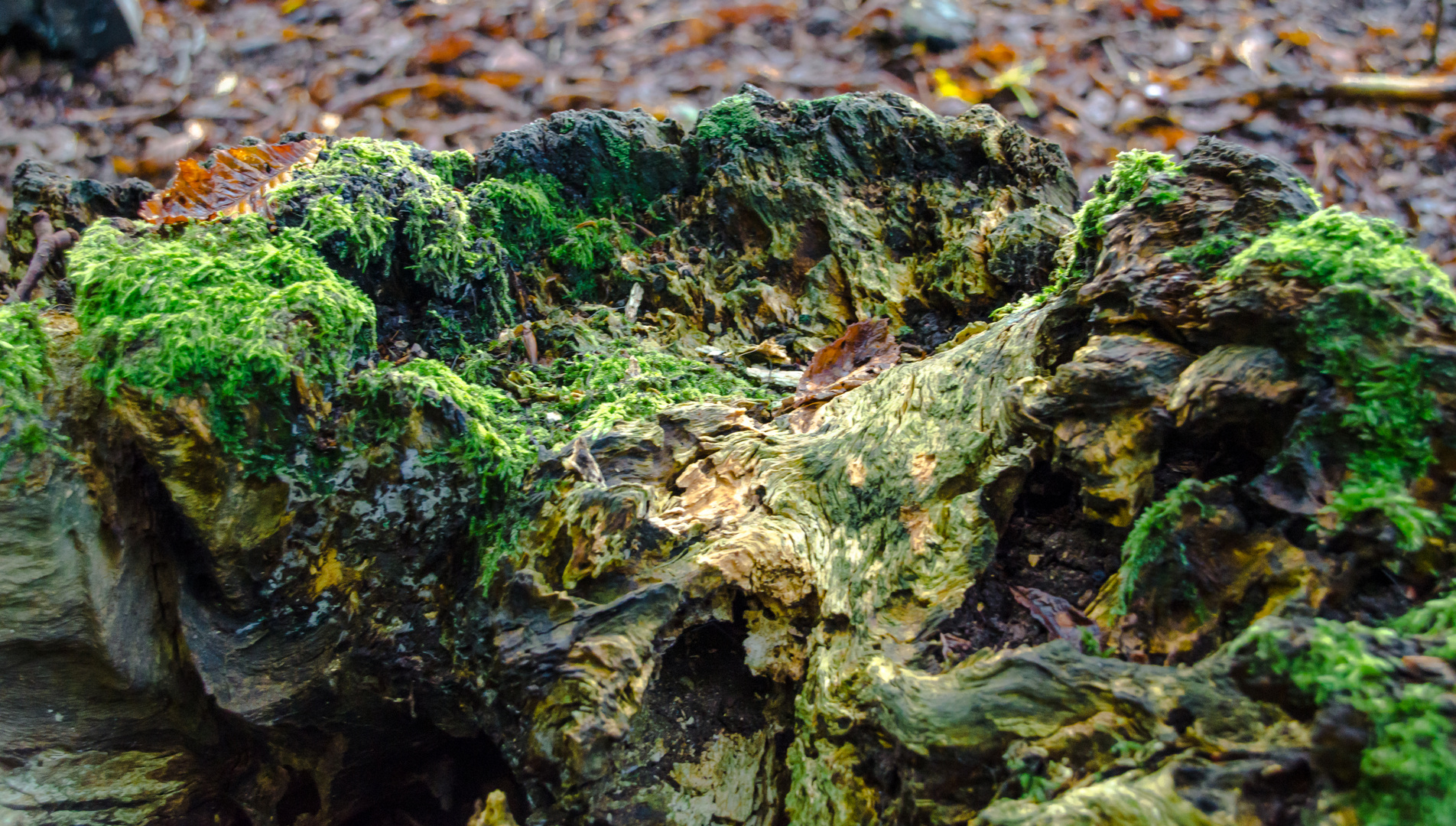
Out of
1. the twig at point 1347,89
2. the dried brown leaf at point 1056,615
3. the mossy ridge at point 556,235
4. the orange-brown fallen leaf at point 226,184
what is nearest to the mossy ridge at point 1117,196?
the dried brown leaf at point 1056,615

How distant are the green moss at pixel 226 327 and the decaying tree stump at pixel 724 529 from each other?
0.04 ft

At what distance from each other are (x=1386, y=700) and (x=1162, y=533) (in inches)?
20.1

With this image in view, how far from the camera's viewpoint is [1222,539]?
5.30 ft

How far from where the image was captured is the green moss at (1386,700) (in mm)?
1098

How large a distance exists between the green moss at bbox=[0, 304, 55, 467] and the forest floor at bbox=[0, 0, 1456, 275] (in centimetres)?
475

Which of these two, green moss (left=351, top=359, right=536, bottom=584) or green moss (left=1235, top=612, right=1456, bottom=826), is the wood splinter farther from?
green moss (left=1235, top=612, right=1456, bottom=826)

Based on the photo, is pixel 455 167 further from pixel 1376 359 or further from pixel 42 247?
pixel 1376 359

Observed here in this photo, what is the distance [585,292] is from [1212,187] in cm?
198

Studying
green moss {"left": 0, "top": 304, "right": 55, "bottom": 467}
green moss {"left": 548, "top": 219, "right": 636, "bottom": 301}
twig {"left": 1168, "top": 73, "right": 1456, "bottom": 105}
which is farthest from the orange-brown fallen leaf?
twig {"left": 1168, "top": 73, "right": 1456, "bottom": 105}

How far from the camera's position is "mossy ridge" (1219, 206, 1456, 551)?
4.72 feet

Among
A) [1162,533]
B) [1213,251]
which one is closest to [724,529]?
[1162,533]

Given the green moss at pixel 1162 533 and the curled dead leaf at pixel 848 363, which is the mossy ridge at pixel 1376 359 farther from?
the curled dead leaf at pixel 848 363

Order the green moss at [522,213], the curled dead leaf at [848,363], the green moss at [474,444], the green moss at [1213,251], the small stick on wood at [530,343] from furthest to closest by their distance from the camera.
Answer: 1. the green moss at [522,213]
2. the small stick on wood at [530,343]
3. the curled dead leaf at [848,363]
4. the green moss at [474,444]
5. the green moss at [1213,251]

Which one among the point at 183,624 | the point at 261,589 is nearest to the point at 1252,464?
the point at 261,589
